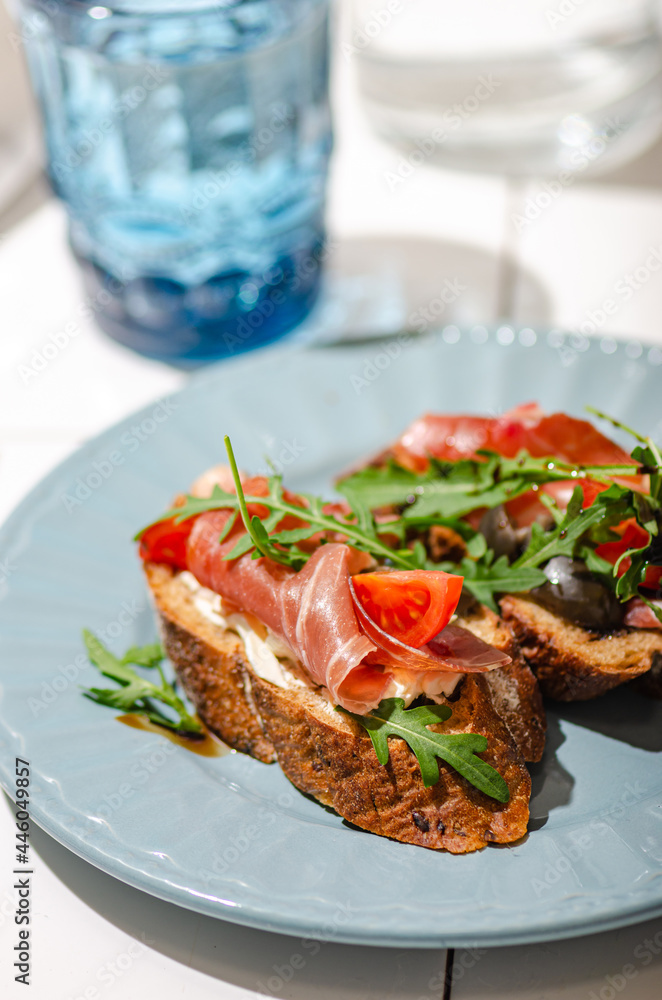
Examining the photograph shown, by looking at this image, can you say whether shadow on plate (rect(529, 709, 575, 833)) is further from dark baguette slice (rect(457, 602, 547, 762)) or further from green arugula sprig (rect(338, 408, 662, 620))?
green arugula sprig (rect(338, 408, 662, 620))

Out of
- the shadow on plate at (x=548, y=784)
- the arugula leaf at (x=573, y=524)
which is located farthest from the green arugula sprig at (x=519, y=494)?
the shadow on plate at (x=548, y=784)

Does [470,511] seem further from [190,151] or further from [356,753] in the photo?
[190,151]

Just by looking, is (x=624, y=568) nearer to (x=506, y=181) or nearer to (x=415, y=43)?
(x=506, y=181)

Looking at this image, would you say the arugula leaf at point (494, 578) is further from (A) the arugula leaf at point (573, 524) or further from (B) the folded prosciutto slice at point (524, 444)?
(B) the folded prosciutto slice at point (524, 444)

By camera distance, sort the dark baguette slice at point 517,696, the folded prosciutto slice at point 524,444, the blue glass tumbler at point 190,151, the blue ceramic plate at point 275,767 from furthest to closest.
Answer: the blue glass tumbler at point 190,151, the folded prosciutto slice at point 524,444, the dark baguette slice at point 517,696, the blue ceramic plate at point 275,767

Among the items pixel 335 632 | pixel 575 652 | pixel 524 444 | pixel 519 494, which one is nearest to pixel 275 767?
pixel 335 632

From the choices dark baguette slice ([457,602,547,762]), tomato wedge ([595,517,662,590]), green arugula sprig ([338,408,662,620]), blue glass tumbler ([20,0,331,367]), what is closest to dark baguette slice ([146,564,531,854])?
dark baguette slice ([457,602,547,762])
